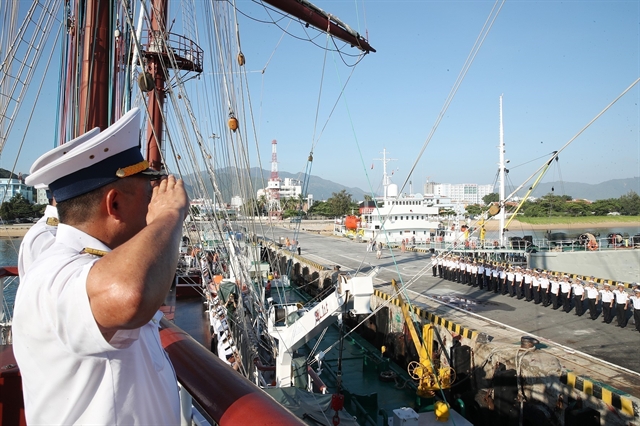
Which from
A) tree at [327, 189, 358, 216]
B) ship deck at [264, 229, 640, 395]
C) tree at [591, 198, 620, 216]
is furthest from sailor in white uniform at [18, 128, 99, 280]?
tree at [327, 189, 358, 216]

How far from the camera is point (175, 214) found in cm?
112

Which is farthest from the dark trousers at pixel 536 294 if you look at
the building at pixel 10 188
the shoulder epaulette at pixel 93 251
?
the shoulder epaulette at pixel 93 251

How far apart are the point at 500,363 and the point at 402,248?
2352 cm

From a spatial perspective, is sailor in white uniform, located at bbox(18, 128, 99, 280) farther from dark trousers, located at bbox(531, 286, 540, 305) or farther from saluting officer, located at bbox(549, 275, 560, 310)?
dark trousers, located at bbox(531, 286, 540, 305)

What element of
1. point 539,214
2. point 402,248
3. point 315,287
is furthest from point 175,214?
point 539,214

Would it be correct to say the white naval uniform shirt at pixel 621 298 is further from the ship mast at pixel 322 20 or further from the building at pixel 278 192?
the building at pixel 278 192

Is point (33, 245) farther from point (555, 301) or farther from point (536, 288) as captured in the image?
point (536, 288)

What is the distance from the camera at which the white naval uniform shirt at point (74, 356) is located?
0.90 m

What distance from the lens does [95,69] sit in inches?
239

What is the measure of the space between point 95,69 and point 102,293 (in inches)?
243

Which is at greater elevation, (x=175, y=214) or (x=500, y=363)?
(x=175, y=214)

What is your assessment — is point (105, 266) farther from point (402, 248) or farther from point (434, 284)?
point (402, 248)

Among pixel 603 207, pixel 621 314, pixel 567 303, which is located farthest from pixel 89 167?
pixel 603 207

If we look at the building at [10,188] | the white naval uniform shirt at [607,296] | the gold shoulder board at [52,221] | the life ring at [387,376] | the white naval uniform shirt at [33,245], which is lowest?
the life ring at [387,376]
